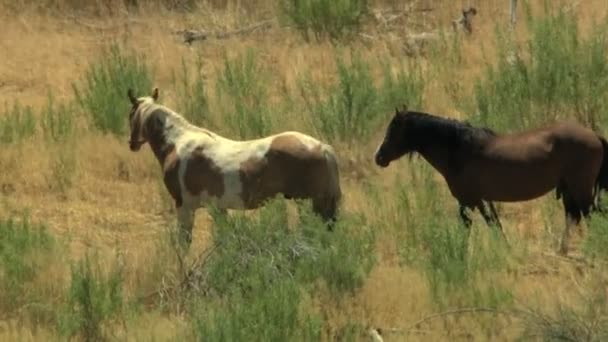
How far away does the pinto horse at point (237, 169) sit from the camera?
1134cm

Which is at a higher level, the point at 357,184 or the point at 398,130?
the point at 398,130

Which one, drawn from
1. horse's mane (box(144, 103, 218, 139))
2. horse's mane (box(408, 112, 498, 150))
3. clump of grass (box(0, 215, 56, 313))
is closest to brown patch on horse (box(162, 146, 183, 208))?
horse's mane (box(144, 103, 218, 139))

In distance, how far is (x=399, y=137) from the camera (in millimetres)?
12305

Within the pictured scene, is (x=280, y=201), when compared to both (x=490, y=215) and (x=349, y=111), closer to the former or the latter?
(x=490, y=215)

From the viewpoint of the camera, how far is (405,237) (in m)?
11.9

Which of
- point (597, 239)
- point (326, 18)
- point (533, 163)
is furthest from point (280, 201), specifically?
point (326, 18)

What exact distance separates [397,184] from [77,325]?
3.97 metres

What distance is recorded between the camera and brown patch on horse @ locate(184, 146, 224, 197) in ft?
38.1

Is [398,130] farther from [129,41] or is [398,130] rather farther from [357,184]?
[129,41]

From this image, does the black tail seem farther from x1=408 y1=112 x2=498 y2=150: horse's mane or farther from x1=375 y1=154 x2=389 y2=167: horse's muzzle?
x1=375 y1=154 x2=389 y2=167: horse's muzzle

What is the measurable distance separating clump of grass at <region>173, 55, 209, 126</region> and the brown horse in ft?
→ 12.9

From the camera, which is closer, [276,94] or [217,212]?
[217,212]

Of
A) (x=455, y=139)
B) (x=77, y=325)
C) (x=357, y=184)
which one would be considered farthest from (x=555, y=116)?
(x=77, y=325)

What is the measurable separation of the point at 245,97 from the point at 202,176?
4.63 meters
